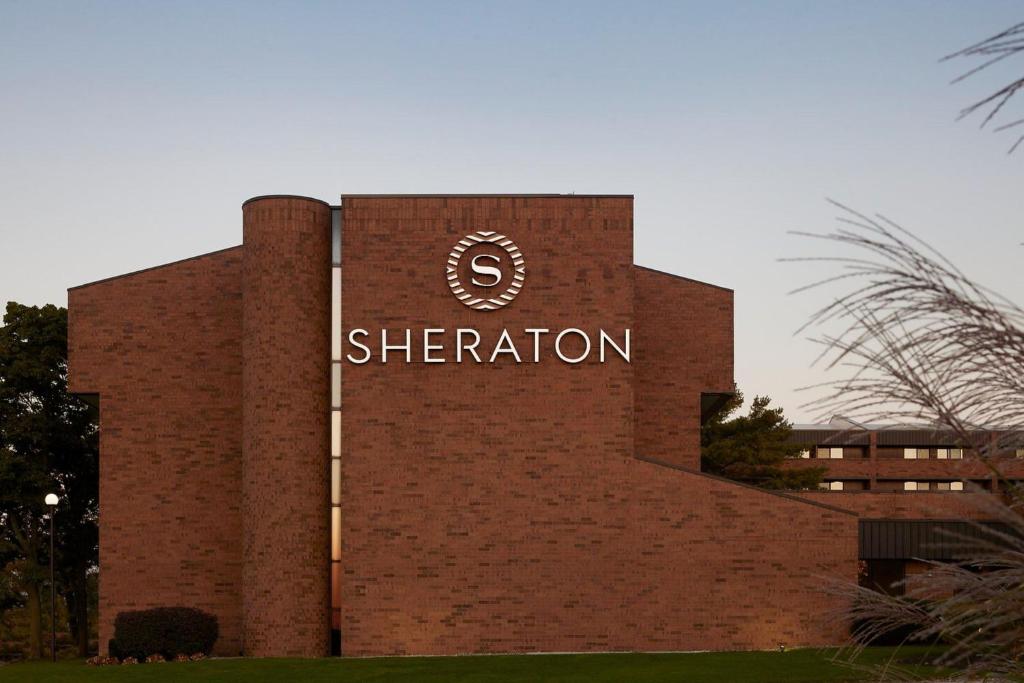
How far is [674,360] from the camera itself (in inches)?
1441

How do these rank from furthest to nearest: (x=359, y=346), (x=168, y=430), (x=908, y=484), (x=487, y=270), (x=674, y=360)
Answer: (x=908, y=484) → (x=674, y=360) → (x=168, y=430) → (x=487, y=270) → (x=359, y=346)

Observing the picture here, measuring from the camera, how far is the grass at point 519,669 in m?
24.7

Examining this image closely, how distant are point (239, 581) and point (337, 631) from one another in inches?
128

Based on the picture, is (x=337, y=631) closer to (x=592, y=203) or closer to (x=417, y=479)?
(x=417, y=479)

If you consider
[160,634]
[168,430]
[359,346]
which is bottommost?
[160,634]

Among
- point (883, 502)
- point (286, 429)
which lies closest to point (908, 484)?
point (883, 502)

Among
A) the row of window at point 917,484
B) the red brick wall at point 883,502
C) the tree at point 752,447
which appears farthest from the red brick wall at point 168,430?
the row of window at point 917,484

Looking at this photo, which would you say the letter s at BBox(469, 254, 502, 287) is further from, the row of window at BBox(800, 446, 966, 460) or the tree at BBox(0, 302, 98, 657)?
the row of window at BBox(800, 446, 966, 460)

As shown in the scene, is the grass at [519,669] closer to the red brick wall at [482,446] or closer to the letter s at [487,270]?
the red brick wall at [482,446]

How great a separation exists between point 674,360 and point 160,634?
52.9 feet

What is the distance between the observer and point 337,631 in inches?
1230

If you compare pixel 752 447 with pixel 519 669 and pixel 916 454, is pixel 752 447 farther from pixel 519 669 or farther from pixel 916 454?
pixel 519 669

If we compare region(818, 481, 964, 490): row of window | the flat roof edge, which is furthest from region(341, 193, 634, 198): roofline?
region(818, 481, 964, 490): row of window

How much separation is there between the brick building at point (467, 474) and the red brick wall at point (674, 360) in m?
5.22
